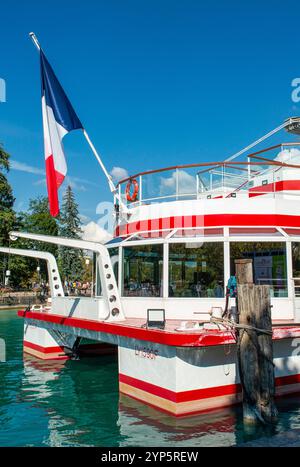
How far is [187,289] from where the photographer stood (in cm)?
1138

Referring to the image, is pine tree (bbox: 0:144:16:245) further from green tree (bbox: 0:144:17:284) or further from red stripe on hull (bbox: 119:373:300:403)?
red stripe on hull (bbox: 119:373:300:403)

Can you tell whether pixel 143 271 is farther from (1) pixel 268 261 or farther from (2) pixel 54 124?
(2) pixel 54 124

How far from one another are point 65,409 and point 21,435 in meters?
1.72

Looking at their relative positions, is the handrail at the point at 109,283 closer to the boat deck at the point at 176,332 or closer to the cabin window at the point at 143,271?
the boat deck at the point at 176,332

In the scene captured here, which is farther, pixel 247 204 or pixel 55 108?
pixel 55 108

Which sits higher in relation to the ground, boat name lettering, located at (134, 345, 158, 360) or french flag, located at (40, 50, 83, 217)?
french flag, located at (40, 50, 83, 217)

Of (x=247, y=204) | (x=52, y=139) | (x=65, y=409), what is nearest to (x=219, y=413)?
(x=65, y=409)

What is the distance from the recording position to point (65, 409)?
32.2 feet

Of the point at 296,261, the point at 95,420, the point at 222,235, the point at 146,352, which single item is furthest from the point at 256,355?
the point at 296,261

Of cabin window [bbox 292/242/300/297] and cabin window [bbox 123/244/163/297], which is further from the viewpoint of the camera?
cabin window [bbox 123/244/163/297]

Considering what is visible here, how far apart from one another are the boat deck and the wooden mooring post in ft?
1.80

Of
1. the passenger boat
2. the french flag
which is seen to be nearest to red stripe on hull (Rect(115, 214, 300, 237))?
the passenger boat

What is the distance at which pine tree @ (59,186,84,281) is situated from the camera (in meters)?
61.7

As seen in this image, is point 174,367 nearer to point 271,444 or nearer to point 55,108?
point 271,444
